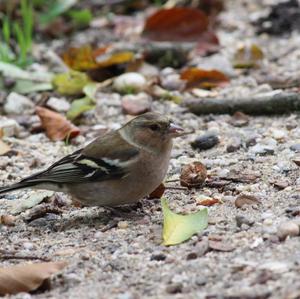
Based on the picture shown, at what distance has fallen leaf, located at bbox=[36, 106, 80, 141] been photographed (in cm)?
630

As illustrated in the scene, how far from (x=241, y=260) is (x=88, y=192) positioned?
4.20 feet

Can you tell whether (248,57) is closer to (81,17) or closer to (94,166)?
(81,17)

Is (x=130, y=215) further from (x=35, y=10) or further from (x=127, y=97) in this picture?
(x=35, y=10)

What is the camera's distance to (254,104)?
631cm

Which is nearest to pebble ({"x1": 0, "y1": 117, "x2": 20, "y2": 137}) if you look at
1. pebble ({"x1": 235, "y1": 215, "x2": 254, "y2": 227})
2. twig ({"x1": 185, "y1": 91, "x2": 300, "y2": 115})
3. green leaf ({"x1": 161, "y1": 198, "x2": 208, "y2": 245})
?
twig ({"x1": 185, "y1": 91, "x2": 300, "y2": 115})

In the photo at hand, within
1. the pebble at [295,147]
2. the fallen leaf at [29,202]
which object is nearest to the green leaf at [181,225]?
the fallen leaf at [29,202]

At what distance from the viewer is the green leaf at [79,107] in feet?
21.6

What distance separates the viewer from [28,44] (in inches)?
299

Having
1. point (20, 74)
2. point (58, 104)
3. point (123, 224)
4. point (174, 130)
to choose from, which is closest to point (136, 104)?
point (58, 104)

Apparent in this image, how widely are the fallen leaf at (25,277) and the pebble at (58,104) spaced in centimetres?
309

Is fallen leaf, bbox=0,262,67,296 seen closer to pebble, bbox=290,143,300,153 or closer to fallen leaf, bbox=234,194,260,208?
fallen leaf, bbox=234,194,260,208

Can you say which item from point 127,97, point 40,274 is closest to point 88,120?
point 127,97

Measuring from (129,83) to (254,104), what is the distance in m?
1.20

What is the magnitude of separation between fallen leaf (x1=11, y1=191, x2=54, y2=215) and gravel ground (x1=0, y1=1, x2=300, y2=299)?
47 mm
